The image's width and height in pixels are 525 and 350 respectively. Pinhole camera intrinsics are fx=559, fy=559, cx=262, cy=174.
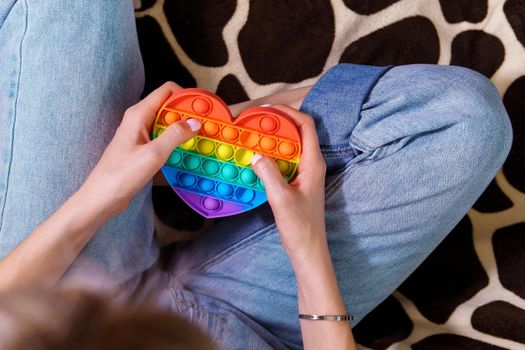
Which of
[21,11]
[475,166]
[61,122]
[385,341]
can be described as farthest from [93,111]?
[385,341]

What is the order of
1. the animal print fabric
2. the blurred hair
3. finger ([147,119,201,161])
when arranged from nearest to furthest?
1. the blurred hair
2. finger ([147,119,201,161])
3. the animal print fabric

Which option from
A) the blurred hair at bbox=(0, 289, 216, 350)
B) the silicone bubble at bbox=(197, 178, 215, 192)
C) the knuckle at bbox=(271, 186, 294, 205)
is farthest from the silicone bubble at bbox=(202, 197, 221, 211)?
the blurred hair at bbox=(0, 289, 216, 350)

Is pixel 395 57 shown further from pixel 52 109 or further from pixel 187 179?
pixel 52 109

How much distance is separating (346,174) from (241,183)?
13 centimetres

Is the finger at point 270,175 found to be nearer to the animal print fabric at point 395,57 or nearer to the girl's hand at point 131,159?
the girl's hand at point 131,159

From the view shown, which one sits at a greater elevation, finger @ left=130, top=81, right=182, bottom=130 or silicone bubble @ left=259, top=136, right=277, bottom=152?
finger @ left=130, top=81, right=182, bottom=130

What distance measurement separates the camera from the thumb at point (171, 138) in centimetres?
61

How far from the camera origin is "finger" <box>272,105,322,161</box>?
651mm

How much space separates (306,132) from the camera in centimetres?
66

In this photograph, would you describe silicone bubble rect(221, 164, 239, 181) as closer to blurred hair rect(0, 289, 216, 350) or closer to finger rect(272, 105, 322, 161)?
finger rect(272, 105, 322, 161)

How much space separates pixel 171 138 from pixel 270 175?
0.12m

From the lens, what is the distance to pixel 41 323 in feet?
1.34

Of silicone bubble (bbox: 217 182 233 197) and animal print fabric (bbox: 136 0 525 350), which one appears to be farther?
animal print fabric (bbox: 136 0 525 350)

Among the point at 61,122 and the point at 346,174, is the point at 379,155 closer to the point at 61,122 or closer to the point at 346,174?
the point at 346,174
